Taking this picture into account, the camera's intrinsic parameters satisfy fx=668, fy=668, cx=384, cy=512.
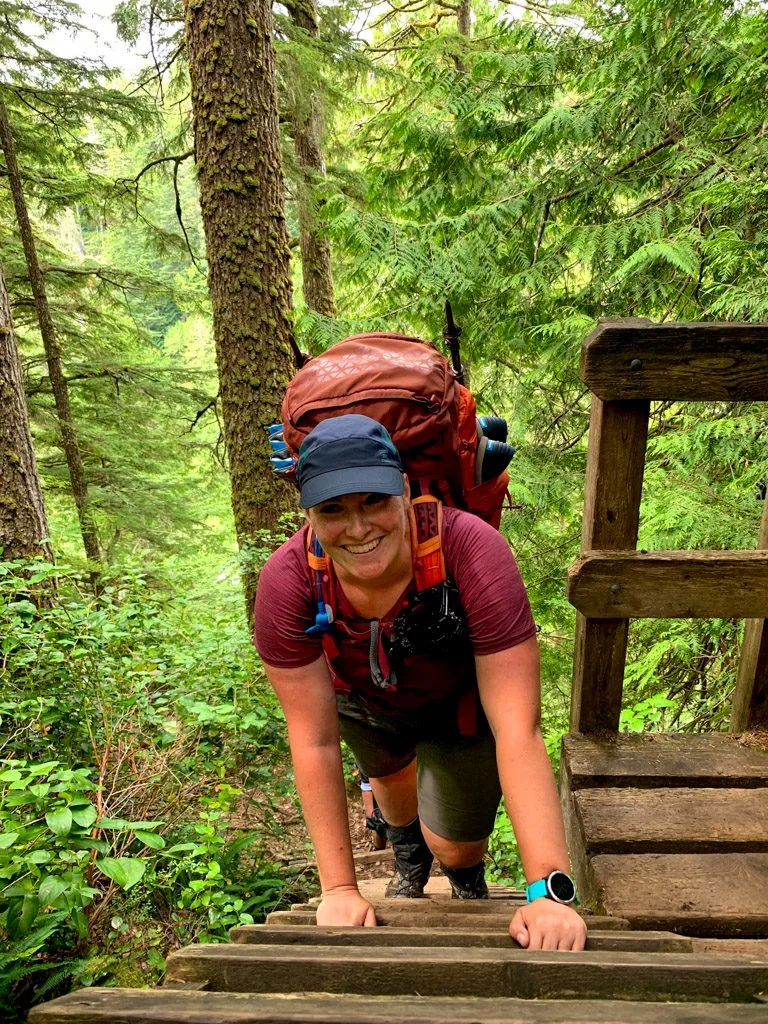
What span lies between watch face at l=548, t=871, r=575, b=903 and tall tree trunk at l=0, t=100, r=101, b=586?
33.0ft

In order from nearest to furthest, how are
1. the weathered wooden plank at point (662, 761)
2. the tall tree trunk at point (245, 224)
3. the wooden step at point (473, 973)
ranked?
the wooden step at point (473, 973) → the weathered wooden plank at point (662, 761) → the tall tree trunk at point (245, 224)

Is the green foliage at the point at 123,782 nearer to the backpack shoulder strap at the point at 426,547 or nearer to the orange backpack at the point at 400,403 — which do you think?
the backpack shoulder strap at the point at 426,547

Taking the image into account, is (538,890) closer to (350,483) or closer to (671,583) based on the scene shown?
(350,483)

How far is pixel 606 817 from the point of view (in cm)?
247

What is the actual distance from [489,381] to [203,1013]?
657 cm

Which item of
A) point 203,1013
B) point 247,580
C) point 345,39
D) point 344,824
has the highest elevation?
point 345,39

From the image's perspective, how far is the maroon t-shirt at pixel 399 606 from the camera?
1.82 m

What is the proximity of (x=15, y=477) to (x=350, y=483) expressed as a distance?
5047mm

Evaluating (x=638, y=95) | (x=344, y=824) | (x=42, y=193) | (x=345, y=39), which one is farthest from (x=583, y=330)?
(x=42, y=193)

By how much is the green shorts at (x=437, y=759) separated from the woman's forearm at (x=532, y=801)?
53 cm

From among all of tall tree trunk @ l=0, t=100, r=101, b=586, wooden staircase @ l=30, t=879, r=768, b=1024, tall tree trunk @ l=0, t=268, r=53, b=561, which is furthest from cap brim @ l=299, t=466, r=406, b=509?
tall tree trunk @ l=0, t=100, r=101, b=586

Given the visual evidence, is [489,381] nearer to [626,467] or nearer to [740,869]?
[626,467]

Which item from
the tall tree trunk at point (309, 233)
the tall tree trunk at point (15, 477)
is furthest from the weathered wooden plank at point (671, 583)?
the tall tree trunk at point (309, 233)

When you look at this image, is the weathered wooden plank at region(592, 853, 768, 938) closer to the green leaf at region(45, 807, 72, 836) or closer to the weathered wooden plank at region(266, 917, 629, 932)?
the weathered wooden plank at region(266, 917, 629, 932)
